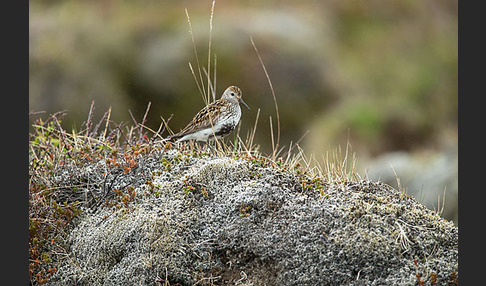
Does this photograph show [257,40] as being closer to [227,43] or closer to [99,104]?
[227,43]

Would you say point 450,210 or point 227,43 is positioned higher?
point 227,43

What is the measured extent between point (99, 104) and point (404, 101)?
5294 mm

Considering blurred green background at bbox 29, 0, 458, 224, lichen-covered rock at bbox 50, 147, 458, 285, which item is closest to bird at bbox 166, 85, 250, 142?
lichen-covered rock at bbox 50, 147, 458, 285

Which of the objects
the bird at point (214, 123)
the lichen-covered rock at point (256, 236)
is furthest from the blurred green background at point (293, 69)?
the lichen-covered rock at point (256, 236)

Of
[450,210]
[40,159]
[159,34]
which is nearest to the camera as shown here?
[40,159]

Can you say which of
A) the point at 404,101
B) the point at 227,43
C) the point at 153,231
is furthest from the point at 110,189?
the point at 404,101

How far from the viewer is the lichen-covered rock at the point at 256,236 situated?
344 centimetres

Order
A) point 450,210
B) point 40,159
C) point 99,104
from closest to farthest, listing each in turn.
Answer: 1. point 40,159
2. point 450,210
3. point 99,104

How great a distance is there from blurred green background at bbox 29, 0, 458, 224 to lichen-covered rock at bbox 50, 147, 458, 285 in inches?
160

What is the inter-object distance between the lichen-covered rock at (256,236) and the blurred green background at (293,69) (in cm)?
405

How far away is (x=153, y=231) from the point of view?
364 cm

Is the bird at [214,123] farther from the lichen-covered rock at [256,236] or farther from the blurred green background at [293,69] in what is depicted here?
the blurred green background at [293,69]

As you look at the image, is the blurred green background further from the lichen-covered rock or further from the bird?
the lichen-covered rock

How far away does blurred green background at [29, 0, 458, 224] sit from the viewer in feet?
28.1
